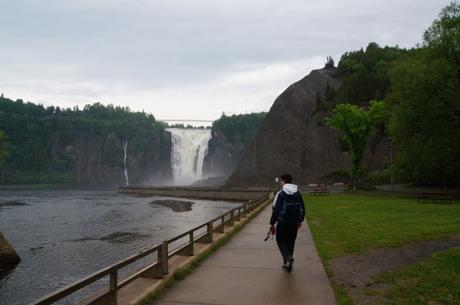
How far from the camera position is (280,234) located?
378 inches

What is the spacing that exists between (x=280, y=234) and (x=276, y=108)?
314 ft

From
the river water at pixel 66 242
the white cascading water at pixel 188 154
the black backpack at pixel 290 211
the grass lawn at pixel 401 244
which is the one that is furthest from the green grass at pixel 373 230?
the white cascading water at pixel 188 154

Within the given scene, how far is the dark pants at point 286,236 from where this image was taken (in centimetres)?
952

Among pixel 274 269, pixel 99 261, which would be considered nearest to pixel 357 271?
pixel 274 269

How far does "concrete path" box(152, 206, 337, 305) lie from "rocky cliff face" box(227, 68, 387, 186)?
6757 cm

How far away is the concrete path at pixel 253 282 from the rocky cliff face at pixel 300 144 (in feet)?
222

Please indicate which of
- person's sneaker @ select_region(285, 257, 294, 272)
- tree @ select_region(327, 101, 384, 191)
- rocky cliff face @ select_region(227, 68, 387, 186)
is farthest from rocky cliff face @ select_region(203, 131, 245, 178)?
person's sneaker @ select_region(285, 257, 294, 272)

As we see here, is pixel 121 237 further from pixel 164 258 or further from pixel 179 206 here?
pixel 179 206

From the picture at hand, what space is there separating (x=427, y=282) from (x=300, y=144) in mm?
83539

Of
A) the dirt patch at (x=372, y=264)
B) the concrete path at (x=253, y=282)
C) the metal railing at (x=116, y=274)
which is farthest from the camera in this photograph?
the dirt patch at (x=372, y=264)

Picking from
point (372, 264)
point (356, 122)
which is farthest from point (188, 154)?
point (372, 264)

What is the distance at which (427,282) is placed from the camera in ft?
29.3

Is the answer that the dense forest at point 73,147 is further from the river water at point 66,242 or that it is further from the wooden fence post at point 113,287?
the wooden fence post at point 113,287

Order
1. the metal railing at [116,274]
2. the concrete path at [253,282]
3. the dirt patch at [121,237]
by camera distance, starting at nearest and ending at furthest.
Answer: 1. the metal railing at [116,274]
2. the concrete path at [253,282]
3. the dirt patch at [121,237]
